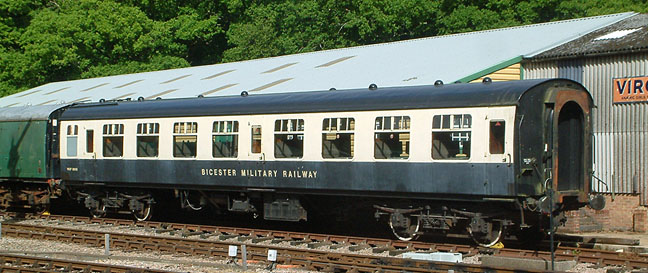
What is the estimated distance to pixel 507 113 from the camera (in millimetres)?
13578

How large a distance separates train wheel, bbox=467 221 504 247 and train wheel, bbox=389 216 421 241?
1.08 metres

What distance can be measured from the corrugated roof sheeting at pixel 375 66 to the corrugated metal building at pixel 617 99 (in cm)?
123

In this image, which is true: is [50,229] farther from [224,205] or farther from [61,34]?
[61,34]

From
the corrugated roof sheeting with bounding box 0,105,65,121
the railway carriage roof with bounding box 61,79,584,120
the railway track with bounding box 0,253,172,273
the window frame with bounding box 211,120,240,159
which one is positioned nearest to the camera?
the railway track with bounding box 0,253,172,273

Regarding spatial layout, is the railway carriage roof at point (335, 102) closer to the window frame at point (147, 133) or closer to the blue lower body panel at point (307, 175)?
the window frame at point (147, 133)

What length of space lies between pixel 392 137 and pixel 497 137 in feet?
7.15

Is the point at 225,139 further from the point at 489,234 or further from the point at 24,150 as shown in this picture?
the point at 24,150

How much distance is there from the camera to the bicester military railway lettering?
16.4 meters

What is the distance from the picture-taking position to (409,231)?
1539 cm

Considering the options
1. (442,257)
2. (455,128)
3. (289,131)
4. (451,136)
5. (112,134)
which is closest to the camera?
(442,257)

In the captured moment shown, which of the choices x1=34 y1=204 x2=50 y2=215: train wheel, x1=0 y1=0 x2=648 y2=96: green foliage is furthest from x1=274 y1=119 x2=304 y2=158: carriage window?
x1=0 y1=0 x2=648 y2=96: green foliage

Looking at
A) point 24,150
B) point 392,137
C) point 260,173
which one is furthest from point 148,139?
point 392,137

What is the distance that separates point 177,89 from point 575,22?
43.0 ft

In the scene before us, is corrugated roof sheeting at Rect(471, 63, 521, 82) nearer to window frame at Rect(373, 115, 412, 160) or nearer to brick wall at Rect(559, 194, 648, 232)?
brick wall at Rect(559, 194, 648, 232)
